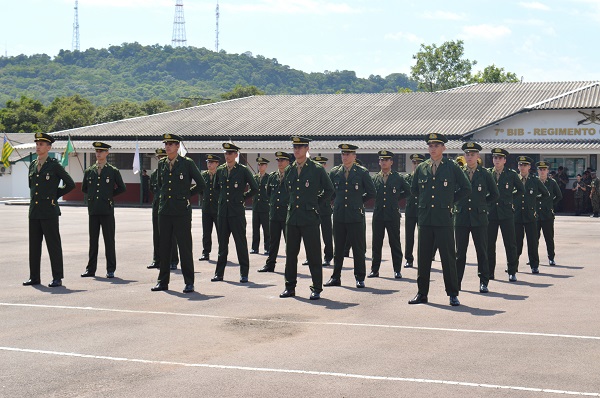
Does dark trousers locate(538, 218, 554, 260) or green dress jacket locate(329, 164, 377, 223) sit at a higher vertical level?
green dress jacket locate(329, 164, 377, 223)

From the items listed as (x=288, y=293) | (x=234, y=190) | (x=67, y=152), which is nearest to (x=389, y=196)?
(x=234, y=190)

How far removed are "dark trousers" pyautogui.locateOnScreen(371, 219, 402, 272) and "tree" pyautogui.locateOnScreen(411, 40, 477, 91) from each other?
90.3 meters

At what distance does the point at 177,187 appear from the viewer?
13.6 metres

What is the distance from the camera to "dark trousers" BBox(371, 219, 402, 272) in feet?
51.6

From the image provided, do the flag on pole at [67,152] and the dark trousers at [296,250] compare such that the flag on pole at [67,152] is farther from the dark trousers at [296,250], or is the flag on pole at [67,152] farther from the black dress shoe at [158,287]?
the dark trousers at [296,250]

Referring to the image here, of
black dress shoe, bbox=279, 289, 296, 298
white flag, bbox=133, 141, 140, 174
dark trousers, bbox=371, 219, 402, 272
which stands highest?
white flag, bbox=133, 141, 140, 174

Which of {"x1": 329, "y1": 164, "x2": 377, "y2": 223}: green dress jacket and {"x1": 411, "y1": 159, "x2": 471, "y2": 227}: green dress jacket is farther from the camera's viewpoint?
{"x1": 329, "y1": 164, "x2": 377, "y2": 223}: green dress jacket

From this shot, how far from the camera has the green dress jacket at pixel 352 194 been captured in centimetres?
1438

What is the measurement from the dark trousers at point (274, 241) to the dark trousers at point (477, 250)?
3453 mm

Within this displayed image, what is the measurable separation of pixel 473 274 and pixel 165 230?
5.34 meters

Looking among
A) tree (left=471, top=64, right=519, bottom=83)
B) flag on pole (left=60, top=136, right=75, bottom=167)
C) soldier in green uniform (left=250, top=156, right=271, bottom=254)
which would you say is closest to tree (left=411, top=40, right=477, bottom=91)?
tree (left=471, top=64, right=519, bottom=83)

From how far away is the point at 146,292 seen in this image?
13281 millimetres

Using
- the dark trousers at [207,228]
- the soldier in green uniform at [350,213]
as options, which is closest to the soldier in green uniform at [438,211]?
the soldier in green uniform at [350,213]

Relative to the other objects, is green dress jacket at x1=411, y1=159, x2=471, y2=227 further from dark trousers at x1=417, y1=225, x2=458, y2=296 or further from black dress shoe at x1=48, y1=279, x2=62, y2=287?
black dress shoe at x1=48, y1=279, x2=62, y2=287
